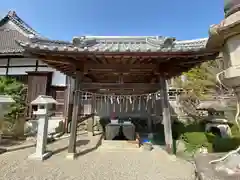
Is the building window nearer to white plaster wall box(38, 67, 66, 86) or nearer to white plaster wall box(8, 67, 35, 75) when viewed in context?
white plaster wall box(8, 67, 35, 75)

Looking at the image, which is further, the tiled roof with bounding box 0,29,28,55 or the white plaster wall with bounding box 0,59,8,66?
the tiled roof with bounding box 0,29,28,55

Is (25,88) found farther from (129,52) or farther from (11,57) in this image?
(129,52)

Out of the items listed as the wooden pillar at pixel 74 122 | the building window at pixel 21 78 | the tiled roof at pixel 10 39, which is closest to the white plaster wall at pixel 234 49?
the wooden pillar at pixel 74 122

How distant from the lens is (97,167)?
434 centimetres

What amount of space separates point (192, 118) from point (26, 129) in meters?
10.8

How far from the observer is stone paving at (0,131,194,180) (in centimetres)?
371

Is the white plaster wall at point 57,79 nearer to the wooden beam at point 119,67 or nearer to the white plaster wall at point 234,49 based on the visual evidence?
the wooden beam at point 119,67

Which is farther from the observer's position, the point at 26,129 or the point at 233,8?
the point at 26,129

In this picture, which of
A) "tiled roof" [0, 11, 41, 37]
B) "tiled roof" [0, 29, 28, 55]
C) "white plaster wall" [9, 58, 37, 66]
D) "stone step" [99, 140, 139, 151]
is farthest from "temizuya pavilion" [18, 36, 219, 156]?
"tiled roof" [0, 11, 41, 37]

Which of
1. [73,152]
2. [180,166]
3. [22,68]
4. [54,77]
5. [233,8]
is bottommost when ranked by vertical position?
[180,166]

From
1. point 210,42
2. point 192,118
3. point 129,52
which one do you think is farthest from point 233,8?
point 192,118

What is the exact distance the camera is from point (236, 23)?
1.41 metres

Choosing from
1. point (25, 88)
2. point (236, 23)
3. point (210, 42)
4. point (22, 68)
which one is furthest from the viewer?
point (22, 68)

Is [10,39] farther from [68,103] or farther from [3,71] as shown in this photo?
[68,103]
